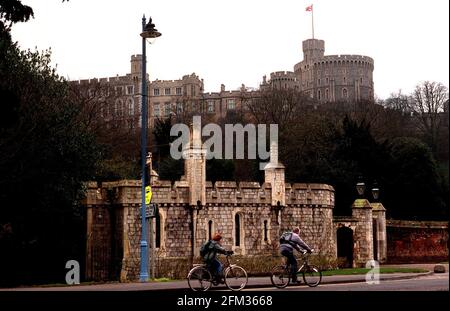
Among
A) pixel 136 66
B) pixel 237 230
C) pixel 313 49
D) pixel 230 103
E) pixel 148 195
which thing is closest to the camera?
pixel 148 195

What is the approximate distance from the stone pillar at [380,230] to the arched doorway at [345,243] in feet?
7.28

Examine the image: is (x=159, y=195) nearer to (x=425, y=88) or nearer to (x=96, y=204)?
(x=96, y=204)

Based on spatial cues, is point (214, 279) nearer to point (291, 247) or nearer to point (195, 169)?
point (291, 247)

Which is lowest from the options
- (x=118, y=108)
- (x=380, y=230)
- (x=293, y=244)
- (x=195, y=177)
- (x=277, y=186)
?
(x=380, y=230)

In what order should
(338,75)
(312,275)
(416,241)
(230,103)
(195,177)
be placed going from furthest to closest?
(338,75) < (230,103) < (416,241) < (195,177) < (312,275)

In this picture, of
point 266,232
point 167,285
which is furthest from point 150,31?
point 266,232

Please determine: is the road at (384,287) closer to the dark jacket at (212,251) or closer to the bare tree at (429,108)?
the dark jacket at (212,251)

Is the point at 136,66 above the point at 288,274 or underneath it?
above

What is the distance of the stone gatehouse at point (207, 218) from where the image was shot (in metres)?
31.2

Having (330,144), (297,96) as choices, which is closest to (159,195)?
(330,144)

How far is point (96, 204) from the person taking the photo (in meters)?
32.0

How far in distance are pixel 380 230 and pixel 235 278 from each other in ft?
77.5

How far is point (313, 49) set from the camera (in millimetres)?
145000

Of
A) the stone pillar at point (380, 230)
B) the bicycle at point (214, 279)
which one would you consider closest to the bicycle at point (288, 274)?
the bicycle at point (214, 279)
